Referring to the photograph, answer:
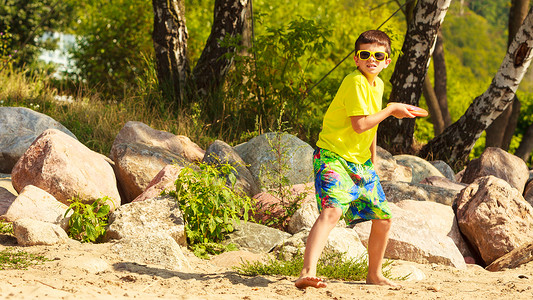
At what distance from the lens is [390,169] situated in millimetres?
6941

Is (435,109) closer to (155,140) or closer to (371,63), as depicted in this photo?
(155,140)

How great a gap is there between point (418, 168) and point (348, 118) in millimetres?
4088

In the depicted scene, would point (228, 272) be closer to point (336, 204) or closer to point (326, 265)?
point (326, 265)

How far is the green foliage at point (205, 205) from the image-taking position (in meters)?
4.68

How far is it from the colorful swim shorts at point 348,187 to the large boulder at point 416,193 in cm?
231

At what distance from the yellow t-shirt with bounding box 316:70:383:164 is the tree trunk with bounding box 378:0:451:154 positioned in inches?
190

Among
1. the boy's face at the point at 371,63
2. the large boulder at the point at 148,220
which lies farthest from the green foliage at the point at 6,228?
the boy's face at the point at 371,63

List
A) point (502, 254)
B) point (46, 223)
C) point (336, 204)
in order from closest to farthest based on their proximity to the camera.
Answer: point (336, 204), point (46, 223), point (502, 254)

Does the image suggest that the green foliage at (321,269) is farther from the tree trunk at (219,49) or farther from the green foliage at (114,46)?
the green foliage at (114,46)

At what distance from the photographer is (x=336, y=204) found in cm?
348

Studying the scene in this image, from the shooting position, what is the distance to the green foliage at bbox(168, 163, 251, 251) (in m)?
4.68

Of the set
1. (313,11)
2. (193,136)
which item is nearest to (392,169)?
(193,136)

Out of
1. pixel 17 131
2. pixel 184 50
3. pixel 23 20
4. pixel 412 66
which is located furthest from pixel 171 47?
pixel 23 20

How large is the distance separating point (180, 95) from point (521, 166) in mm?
4678
